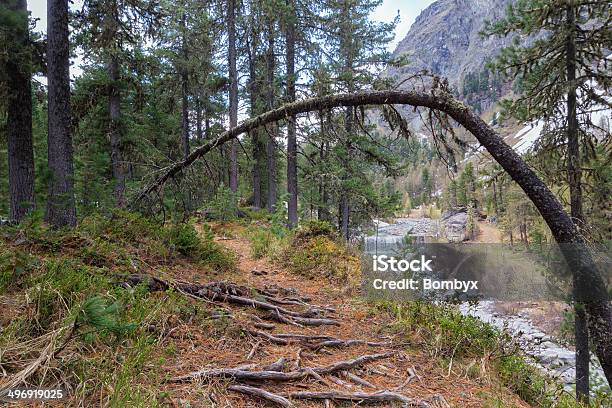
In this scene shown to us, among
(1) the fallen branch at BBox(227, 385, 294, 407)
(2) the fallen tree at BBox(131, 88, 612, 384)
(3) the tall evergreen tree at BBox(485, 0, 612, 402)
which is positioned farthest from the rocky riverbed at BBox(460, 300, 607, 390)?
(1) the fallen branch at BBox(227, 385, 294, 407)

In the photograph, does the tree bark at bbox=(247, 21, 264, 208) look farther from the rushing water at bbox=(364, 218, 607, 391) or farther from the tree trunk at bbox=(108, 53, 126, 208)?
the rushing water at bbox=(364, 218, 607, 391)

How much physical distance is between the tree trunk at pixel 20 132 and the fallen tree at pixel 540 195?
6.70 m

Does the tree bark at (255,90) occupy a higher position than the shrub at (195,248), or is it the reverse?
the tree bark at (255,90)

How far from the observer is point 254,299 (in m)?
3.96

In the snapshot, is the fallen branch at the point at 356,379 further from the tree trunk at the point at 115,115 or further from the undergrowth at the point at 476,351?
the tree trunk at the point at 115,115

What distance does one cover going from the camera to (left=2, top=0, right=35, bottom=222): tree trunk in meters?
7.30

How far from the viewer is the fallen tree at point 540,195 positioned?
3744 mm

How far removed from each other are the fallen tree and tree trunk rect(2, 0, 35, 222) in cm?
670

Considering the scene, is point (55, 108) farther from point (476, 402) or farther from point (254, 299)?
point (476, 402)

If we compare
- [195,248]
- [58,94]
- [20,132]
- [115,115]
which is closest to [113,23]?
[58,94]

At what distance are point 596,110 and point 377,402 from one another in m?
8.41

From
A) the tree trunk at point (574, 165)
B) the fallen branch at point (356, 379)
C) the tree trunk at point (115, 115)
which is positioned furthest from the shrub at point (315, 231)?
the tree trunk at point (115, 115)

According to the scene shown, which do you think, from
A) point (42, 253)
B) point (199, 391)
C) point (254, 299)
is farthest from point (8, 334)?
point (254, 299)

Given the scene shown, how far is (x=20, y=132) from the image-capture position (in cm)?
754
